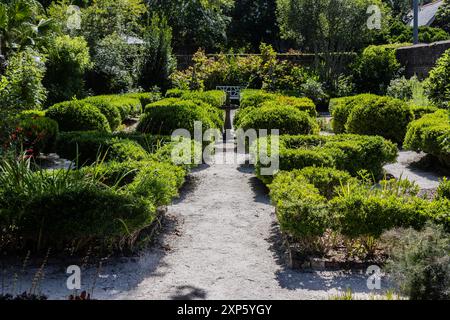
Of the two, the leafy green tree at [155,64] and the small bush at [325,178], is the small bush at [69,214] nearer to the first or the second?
the small bush at [325,178]

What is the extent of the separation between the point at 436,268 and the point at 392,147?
4.57 meters

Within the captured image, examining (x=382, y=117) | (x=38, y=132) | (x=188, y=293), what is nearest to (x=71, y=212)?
(x=188, y=293)

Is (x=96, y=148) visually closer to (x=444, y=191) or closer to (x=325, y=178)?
(x=325, y=178)

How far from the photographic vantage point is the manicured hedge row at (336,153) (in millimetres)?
6965

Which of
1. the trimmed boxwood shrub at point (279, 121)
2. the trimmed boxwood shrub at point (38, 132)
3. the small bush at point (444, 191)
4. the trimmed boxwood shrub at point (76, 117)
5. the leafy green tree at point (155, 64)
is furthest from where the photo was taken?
the leafy green tree at point (155, 64)

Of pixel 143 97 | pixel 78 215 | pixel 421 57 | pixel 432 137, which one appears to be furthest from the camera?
pixel 421 57

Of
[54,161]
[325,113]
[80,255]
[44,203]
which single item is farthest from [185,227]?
[325,113]

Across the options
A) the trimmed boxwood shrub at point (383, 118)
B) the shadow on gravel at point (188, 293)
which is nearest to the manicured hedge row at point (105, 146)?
the shadow on gravel at point (188, 293)

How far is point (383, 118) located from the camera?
1083 cm

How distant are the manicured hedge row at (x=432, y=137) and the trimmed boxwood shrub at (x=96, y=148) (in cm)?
433

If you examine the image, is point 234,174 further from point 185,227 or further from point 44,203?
point 44,203

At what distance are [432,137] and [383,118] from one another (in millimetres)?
2579
